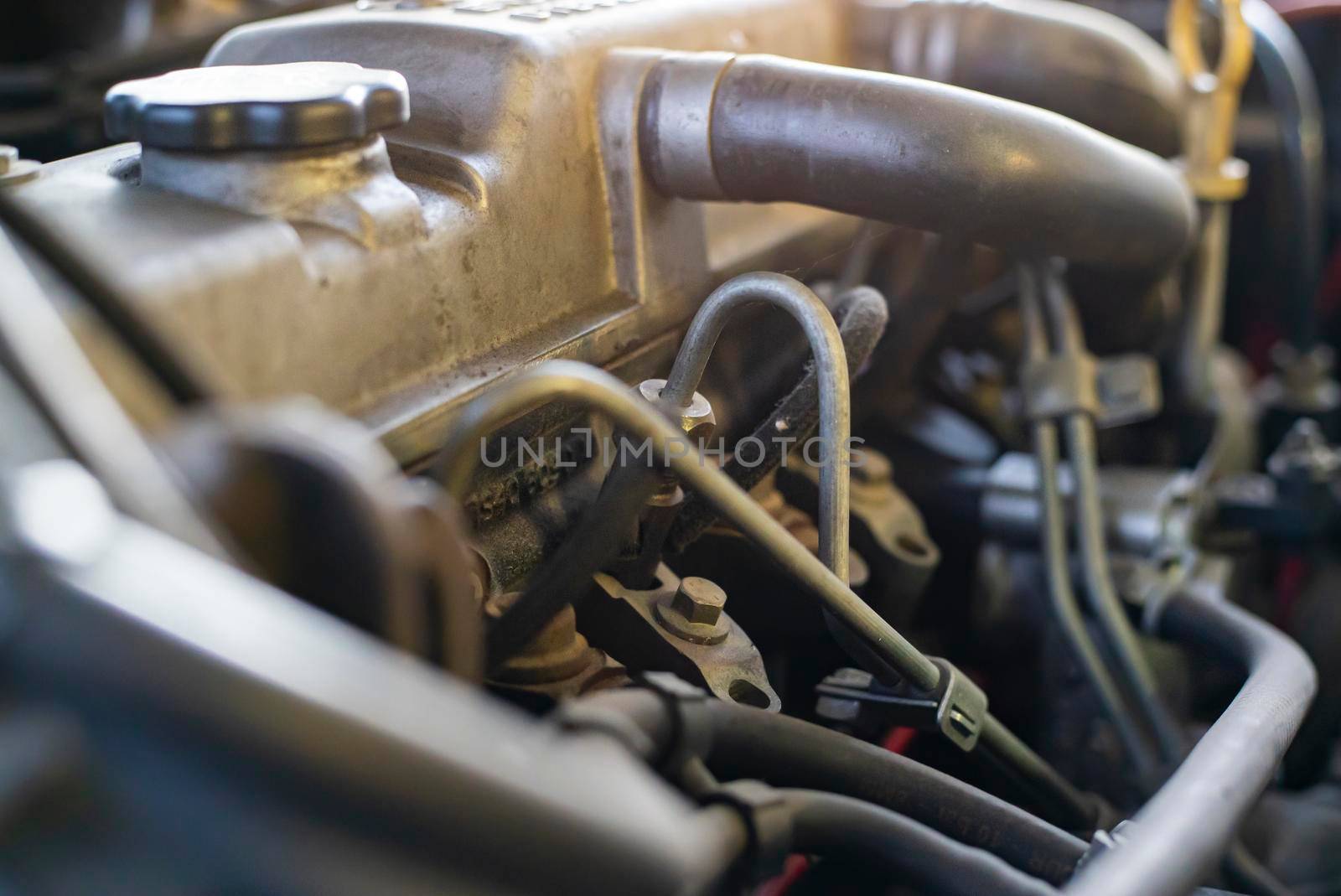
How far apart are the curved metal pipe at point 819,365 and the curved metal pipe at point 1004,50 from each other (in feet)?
1.58

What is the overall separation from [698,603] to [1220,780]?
0.27 m

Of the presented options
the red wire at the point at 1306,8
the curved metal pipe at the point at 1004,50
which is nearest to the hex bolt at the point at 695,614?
the curved metal pipe at the point at 1004,50

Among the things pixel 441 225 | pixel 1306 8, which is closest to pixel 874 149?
pixel 441 225

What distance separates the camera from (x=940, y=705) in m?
0.66

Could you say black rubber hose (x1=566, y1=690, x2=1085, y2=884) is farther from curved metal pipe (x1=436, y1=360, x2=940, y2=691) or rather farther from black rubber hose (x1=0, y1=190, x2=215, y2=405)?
black rubber hose (x1=0, y1=190, x2=215, y2=405)

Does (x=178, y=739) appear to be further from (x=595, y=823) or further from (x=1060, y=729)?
(x=1060, y=729)

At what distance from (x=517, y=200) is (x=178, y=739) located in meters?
0.41

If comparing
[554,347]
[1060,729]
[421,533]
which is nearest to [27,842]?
[421,533]

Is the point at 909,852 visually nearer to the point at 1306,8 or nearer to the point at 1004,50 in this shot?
the point at 1004,50

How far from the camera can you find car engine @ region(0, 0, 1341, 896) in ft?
1.15

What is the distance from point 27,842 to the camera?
356mm

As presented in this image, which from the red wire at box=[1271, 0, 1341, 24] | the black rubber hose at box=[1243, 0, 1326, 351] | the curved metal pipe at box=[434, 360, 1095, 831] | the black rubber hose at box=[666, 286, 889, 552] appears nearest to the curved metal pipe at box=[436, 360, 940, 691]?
the curved metal pipe at box=[434, 360, 1095, 831]

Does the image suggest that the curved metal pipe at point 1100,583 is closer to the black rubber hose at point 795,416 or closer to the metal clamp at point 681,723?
the black rubber hose at point 795,416

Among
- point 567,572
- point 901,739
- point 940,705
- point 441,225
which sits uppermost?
point 441,225
